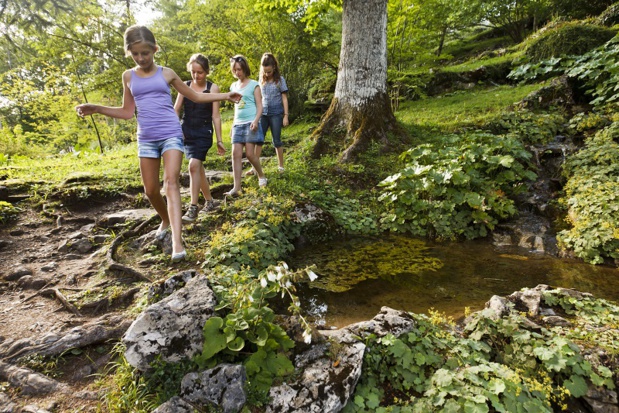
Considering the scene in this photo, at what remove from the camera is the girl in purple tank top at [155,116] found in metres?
3.38

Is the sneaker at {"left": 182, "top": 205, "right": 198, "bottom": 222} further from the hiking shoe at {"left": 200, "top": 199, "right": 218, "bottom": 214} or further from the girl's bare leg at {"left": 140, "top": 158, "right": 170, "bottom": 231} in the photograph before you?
the girl's bare leg at {"left": 140, "top": 158, "right": 170, "bottom": 231}

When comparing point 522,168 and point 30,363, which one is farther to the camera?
point 522,168

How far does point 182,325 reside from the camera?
2186mm

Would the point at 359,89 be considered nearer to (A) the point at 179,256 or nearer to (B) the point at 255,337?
(A) the point at 179,256

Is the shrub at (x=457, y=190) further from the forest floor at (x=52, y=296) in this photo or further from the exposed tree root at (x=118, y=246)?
the forest floor at (x=52, y=296)

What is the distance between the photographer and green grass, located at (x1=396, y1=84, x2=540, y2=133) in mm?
8055

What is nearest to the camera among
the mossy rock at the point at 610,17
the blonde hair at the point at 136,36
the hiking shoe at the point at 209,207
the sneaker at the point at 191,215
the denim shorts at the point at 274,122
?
the blonde hair at the point at 136,36

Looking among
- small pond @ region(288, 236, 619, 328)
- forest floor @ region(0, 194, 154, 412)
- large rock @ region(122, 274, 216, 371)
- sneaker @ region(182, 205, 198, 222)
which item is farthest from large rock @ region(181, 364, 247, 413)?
sneaker @ region(182, 205, 198, 222)

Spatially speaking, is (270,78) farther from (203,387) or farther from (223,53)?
(223,53)

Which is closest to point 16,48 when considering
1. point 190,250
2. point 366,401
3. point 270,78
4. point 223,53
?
point 223,53

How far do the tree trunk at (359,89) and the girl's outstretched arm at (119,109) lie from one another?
14.2 feet

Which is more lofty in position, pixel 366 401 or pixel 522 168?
pixel 522 168

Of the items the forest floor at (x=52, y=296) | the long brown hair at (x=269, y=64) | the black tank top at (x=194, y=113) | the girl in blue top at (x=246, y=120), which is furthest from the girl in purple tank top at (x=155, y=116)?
the long brown hair at (x=269, y=64)

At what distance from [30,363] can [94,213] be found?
408 centimetres
